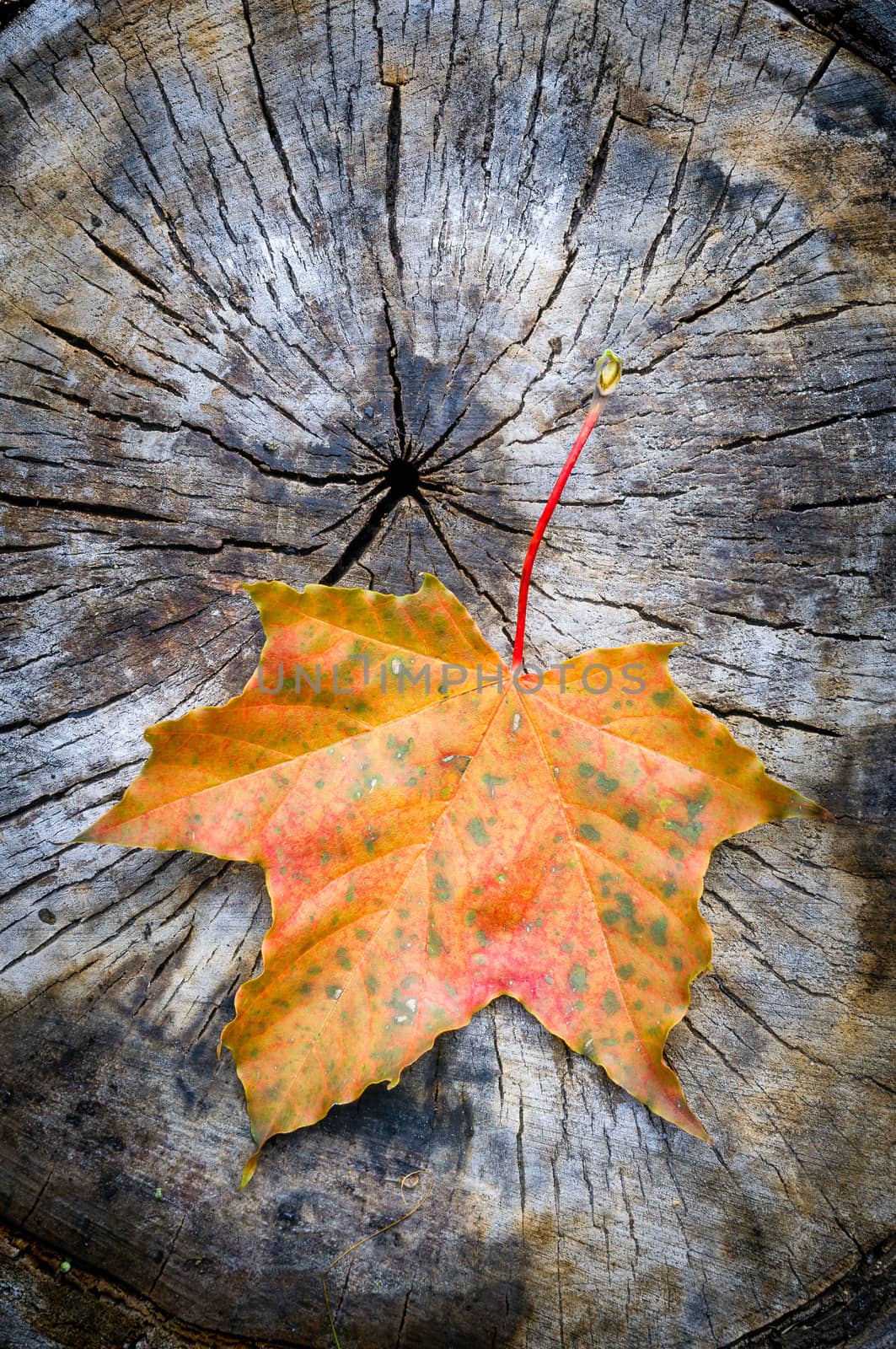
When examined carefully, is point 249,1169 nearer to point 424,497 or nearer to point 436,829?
point 436,829

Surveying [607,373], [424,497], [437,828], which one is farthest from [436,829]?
[607,373]

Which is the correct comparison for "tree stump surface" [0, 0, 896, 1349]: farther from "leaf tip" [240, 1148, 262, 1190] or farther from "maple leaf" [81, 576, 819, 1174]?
"maple leaf" [81, 576, 819, 1174]

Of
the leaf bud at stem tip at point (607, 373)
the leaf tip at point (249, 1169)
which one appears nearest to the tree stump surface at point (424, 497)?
the leaf tip at point (249, 1169)

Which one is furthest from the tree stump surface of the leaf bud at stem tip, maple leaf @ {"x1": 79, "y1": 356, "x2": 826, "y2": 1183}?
the leaf bud at stem tip

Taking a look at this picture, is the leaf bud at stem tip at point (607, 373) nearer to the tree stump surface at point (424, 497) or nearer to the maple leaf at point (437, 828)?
the maple leaf at point (437, 828)

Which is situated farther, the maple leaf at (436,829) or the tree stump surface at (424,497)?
the tree stump surface at (424,497)

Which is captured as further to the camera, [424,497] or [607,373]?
[424,497]
